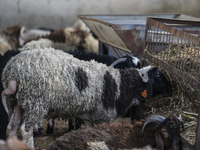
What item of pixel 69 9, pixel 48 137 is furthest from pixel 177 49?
pixel 69 9

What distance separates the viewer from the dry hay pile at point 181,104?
2.95 m

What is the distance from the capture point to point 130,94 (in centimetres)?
411

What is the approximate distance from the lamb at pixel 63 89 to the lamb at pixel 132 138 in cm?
78

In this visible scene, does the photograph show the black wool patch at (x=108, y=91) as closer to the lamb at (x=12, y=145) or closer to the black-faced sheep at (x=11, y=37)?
the lamb at (x=12, y=145)

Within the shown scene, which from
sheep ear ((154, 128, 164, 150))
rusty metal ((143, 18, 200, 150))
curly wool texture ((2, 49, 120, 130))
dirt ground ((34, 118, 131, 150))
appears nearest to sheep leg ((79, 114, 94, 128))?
curly wool texture ((2, 49, 120, 130))

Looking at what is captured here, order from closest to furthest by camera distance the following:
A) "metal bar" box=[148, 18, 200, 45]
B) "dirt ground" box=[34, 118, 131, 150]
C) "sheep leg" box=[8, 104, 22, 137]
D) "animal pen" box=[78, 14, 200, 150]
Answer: "metal bar" box=[148, 18, 200, 45] < "animal pen" box=[78, 14, 200, 150] < "sheep leg" box=[8, 104, 22, 137] < "dirt ground" box=[34, 118, 131, 150]

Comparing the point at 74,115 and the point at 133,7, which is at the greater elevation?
the point at 133,7

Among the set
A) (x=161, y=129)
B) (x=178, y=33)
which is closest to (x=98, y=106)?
(x=161, y=129)

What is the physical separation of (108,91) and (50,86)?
3.02ft

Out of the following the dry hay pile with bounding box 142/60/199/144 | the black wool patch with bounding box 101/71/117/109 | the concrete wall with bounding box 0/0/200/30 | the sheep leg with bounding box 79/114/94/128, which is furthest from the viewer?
the concrete wall with bounding box 0/0/200/30

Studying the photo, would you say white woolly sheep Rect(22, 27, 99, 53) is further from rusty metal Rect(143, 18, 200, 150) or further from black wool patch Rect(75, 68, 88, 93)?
black wool patch Rect(75, 68, 88, 93)

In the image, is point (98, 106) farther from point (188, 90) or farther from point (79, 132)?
point (188, 90)

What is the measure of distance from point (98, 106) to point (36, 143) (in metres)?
1.49

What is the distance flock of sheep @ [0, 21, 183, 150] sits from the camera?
2.77m
